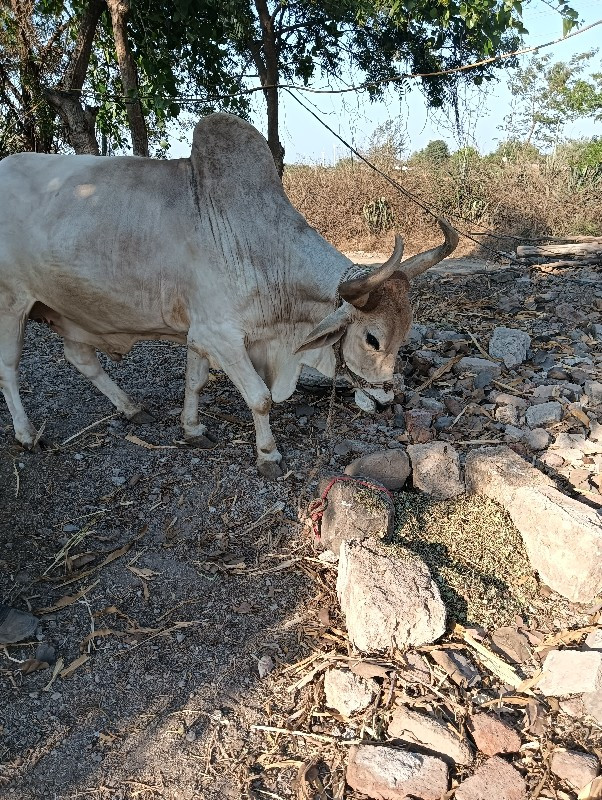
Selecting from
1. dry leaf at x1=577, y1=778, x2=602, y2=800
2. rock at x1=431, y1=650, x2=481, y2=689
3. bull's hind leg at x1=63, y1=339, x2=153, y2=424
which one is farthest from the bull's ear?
dry leaf at x1=577, y1=778, x2=602, y2=800

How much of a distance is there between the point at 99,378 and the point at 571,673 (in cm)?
329

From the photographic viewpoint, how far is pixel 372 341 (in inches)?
139

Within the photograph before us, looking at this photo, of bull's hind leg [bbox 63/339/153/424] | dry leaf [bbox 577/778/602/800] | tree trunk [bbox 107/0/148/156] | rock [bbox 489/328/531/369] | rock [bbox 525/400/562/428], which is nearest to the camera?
dry leaf [bbox 577/778/602/800]

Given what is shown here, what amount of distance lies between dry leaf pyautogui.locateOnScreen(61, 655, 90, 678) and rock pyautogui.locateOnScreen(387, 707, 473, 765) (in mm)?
1220

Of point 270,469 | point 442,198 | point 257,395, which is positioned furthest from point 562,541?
point 442,198

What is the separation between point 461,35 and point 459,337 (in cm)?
278

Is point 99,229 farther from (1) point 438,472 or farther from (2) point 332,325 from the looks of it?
(1) point 438,472

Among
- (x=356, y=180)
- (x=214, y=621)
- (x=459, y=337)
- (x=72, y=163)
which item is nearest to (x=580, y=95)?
(x=356, y=180)

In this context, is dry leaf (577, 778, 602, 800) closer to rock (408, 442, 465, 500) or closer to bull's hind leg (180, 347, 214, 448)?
rock (408, 442, 465, 500)

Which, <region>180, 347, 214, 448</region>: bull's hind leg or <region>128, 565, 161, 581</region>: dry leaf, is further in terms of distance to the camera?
<region>180, 347, 214, 448</region>: bull's hind leg

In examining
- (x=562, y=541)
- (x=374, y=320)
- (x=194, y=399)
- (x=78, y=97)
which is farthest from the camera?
(x=78, y=97)

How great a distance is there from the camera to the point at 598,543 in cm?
284

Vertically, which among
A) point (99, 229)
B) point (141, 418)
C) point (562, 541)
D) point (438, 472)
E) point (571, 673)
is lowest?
point (571, 673)

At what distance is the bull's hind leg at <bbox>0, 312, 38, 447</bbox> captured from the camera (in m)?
4.11
